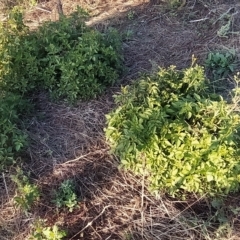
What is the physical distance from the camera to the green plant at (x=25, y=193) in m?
2.85

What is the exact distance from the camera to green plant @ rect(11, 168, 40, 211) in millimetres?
2849

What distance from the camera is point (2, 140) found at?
3111 millimetres

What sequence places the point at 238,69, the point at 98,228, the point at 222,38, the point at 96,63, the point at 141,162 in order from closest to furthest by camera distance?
1. the point at 98,228
2. the point at 141,162
3. the point at 96,63
4. the point at 238,69
5. the point at 222,38

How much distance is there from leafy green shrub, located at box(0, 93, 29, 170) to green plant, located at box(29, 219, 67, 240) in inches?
23.7

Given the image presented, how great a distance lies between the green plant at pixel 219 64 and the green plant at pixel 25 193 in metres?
1.78

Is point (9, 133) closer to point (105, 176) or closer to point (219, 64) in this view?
point (105, 176)

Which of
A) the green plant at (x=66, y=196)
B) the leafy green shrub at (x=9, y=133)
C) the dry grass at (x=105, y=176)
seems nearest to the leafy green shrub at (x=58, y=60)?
the dry grass at (x=105, y=176)

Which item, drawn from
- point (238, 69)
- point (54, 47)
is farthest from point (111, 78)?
point (238, 69)

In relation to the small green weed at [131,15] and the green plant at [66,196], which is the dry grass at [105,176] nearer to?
the green plant at [66,196]

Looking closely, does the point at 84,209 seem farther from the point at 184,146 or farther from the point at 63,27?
the point at 63,27

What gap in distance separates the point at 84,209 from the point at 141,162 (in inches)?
19.4

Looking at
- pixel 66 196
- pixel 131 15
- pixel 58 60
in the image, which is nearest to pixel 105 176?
pixel 66 196

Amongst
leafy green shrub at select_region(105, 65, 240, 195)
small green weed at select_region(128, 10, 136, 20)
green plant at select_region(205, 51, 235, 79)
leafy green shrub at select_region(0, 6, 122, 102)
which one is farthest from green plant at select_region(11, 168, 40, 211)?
small green weed at select_region(128, 10, 136, 20)

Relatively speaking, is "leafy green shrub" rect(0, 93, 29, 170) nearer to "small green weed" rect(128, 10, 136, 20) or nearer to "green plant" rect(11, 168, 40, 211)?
"green plant" rect(11, 168, 40, 211)
